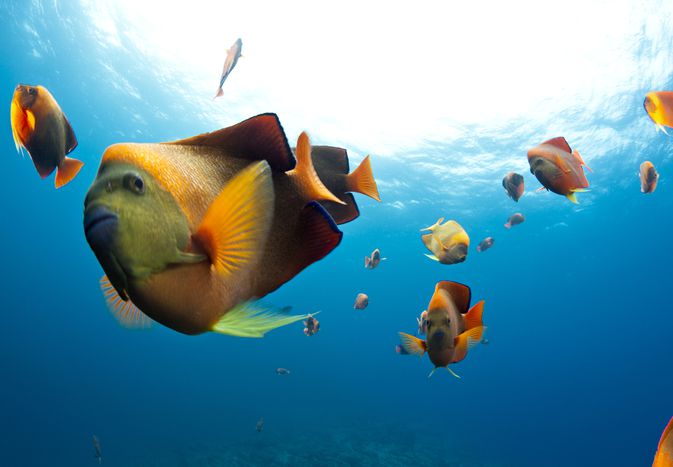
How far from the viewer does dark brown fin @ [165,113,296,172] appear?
2.21 feet

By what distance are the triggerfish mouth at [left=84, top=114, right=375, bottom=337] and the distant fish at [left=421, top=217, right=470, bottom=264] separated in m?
3.43

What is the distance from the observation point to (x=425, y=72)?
19.0 metres

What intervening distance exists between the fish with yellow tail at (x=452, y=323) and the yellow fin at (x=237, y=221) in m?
1.54

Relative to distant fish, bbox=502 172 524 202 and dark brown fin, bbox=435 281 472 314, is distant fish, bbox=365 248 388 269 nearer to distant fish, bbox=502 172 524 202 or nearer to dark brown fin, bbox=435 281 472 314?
distant fish, bbox=502 172 524 202

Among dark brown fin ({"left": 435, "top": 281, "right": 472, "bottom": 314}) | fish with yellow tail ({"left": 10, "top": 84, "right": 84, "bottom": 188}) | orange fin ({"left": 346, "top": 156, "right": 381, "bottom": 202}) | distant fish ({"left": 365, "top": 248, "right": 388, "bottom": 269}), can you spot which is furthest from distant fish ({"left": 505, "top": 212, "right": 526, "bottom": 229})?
fish with yellow tail ({"left": 10, "top": 84, "right": 84, "bottom": 188})

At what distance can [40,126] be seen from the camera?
5.34 feet

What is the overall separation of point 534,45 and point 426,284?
55.3m

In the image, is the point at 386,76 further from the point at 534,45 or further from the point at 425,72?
the point at 534,45

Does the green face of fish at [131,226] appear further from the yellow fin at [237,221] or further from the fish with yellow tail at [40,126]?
the fish with yellow tail at [40,126]

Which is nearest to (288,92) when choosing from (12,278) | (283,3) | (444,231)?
(283,3)

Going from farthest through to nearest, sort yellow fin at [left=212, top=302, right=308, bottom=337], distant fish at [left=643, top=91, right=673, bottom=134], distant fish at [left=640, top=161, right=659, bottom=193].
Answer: distant fish at [left=640, top=161, right=659, bottom=193]
distant fish at [left=643, top=91, right=673, bottom=134]
yellow fin at [left=212, top=302, right=308, bottom=337]

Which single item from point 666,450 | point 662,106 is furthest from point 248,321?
point 662,106

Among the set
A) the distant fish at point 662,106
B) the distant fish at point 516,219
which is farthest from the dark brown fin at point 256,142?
the distant fish at point 516,219

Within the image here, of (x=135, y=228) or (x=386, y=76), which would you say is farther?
(x=386, y=76)
